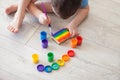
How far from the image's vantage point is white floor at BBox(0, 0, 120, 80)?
1.25 m

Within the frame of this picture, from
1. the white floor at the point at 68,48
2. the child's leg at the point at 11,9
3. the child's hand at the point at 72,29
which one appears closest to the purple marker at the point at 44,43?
the white floor at the point at 68,48

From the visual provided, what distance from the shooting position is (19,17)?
1406 millimetres

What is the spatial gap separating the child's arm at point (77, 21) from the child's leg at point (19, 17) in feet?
0.92

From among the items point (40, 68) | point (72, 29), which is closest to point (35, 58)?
point (40, 68)

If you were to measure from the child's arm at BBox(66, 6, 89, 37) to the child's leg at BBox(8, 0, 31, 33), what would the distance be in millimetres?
280

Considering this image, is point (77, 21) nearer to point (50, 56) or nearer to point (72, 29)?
point (72, 29)

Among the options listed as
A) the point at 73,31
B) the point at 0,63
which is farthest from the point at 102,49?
the point at 0,63

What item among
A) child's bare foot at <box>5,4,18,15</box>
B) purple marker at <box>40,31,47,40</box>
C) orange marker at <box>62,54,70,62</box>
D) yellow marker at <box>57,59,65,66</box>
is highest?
child's bare foot at <box>5,4,18,15</box>

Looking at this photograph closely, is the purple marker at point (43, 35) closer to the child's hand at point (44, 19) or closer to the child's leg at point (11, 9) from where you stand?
the child's hand at point (44, 19)

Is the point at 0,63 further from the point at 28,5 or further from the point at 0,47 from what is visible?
the point at 28,5

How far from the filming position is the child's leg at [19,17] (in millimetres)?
1380

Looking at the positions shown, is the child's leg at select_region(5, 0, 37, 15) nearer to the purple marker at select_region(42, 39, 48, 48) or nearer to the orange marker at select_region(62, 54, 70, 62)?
the purple marker at select_region(42, 39, 48, 48)

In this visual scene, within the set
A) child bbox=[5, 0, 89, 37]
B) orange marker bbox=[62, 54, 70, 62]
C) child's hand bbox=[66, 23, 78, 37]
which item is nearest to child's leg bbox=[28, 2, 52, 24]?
child bbox=[5, 0, 89, 37]

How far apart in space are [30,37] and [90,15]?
41cm
